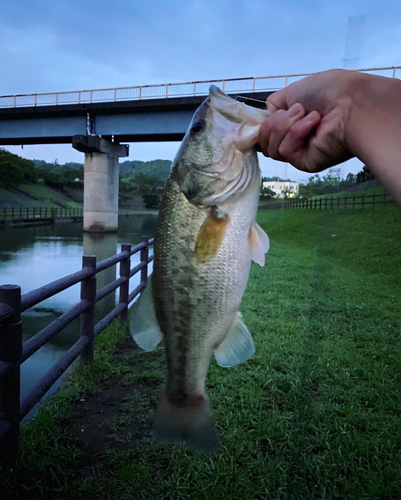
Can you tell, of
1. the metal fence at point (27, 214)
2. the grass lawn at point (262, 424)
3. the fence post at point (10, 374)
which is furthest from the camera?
the metal fence at point (27, 214)

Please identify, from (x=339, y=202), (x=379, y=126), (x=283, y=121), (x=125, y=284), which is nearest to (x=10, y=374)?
(x=283, y=121)

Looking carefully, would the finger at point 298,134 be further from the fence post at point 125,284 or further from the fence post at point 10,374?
the fence post at point 125,284

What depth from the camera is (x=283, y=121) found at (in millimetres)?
1227

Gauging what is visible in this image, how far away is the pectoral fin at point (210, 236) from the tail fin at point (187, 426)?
17.6 inches

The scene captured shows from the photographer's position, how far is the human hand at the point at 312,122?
114 centimetres

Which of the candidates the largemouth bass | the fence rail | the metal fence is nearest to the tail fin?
the largemouth bass

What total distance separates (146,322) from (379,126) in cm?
86

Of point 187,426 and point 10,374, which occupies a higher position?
point 187,426

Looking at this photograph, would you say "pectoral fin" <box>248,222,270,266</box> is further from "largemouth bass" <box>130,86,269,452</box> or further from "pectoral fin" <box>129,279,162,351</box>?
"pectoral fin" <box>129,279,162,351</box>

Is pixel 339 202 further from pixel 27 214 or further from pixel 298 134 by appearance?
pixel 27 214

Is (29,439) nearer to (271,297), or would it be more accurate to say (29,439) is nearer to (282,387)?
(282,387)

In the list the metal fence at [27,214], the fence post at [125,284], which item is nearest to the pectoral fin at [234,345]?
the fence post at [125,284]

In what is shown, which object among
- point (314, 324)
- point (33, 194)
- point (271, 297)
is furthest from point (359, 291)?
point (33, 194)

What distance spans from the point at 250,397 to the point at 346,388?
2.77ft
